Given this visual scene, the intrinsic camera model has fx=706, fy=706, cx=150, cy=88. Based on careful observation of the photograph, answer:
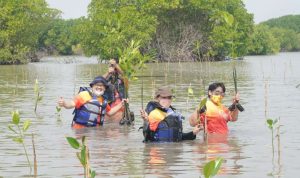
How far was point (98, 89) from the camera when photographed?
39.9 feet

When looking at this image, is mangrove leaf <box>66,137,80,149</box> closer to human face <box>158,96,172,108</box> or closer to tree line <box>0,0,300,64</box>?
human face <box>158,96,172,108</box>

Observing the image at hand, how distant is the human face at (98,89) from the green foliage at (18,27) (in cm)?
4446

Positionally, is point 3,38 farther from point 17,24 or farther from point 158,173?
point 158,173

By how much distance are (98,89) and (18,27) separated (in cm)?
4607

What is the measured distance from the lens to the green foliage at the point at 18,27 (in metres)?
56.0

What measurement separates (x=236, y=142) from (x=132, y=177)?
11.4 feet

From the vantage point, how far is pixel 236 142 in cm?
1085

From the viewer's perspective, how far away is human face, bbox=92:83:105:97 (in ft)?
39.8

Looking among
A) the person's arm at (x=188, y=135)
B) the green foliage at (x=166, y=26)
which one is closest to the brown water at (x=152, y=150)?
the person's arm at (x=188, y=135)

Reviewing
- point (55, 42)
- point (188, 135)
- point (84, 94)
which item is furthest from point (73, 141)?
point (55, 42)

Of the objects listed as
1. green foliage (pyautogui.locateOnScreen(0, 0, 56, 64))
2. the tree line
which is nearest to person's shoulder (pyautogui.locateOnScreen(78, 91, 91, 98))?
the tree line

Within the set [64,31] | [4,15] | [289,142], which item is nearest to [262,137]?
[289,142]

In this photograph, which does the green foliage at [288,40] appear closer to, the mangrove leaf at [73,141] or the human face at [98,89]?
the human face at [98,89]

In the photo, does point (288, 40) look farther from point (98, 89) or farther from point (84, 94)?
point (84, 94)
